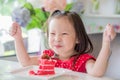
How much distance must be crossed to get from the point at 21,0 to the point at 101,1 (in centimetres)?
71

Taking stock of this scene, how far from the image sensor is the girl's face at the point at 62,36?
100cm

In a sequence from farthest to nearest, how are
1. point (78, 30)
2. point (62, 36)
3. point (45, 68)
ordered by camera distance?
point (78, 30)
point (62, 36)
point (45, 68)

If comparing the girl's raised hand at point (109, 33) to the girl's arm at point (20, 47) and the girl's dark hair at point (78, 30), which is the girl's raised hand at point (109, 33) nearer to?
the girl's dark hair at point (78, 30)

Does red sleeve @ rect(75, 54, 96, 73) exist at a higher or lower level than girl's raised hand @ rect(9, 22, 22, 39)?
lower

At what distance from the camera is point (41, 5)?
1.65 m

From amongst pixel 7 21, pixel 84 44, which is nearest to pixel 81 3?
pixel 7 21

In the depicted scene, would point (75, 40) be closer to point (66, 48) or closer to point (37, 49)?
point (66, 48)

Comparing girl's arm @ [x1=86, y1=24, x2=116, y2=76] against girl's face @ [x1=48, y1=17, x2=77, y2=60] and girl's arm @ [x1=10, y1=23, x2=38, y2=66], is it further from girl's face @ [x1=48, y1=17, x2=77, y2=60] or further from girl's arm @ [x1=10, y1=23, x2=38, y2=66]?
girl's arm @ [x1=10, y1=23, x2=38, y2=66]

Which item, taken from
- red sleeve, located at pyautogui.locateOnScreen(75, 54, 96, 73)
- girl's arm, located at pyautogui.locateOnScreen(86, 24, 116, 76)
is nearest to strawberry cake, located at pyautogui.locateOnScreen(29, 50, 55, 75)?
girl's arm, located at pyautogui.locateOnScreen(86, 24, 116, 76)

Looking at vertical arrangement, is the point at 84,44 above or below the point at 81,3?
below

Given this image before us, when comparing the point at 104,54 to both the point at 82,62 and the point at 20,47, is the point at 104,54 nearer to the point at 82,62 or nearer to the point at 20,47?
the point at 82,62

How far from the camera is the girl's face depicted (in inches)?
39.5

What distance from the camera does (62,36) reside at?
1002mm

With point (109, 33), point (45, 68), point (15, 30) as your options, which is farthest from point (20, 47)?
point (109, 33)
